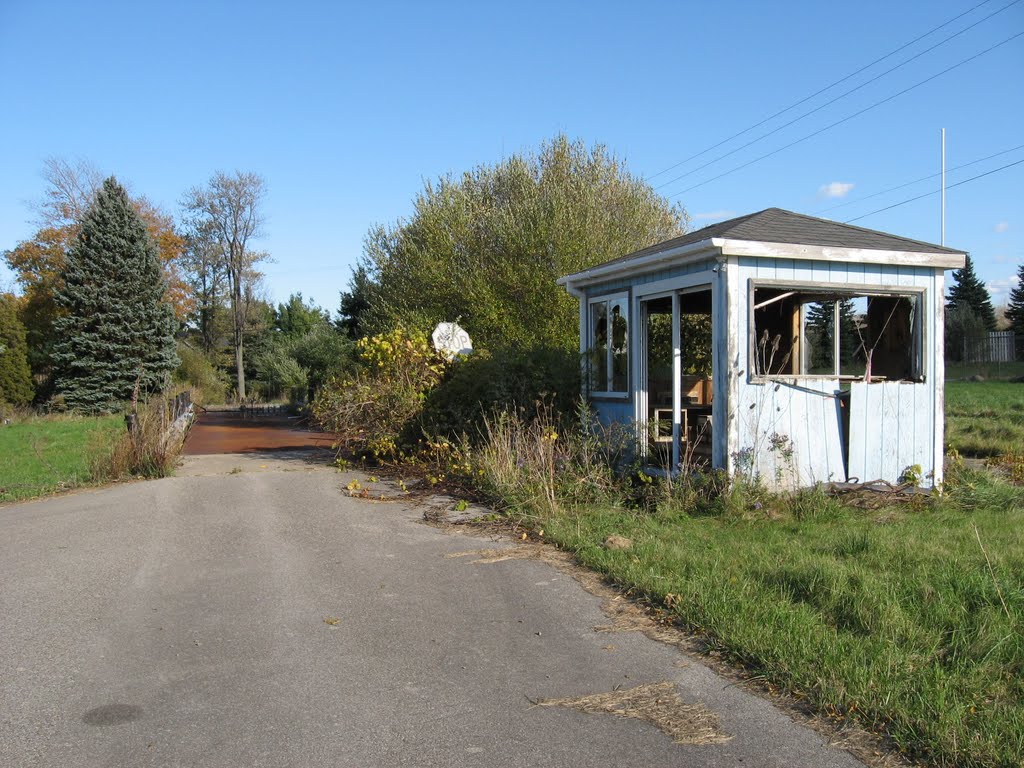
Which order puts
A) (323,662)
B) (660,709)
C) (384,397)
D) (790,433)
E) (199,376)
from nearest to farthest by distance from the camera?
(660,709)
(323,662)
(790,433)
(384,397)
(199,376)

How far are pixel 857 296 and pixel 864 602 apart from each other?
16.8 ft

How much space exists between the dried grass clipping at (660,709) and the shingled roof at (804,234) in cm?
540

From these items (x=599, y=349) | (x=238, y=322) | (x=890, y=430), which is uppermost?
(x=238, y=322)

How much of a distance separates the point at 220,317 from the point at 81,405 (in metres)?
22.7

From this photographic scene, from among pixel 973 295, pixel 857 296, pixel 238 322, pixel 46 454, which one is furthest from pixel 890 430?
pixel 973 295

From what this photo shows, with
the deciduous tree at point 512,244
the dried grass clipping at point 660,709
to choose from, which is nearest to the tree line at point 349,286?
the deciduous tree at point 512,244

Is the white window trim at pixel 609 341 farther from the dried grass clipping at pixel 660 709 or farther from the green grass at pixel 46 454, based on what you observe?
the green grass at pixel 46 454

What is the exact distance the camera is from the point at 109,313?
31156 millimetres

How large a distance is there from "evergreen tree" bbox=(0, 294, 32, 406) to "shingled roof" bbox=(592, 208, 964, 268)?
99.5 ft

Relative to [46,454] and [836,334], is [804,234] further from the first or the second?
[46,454]

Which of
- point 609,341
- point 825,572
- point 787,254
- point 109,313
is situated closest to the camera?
point 825,572

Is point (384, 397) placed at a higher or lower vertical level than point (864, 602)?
higher

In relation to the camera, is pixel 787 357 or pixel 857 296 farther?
pixel 787 357

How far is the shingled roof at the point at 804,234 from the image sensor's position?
28.5 feet
